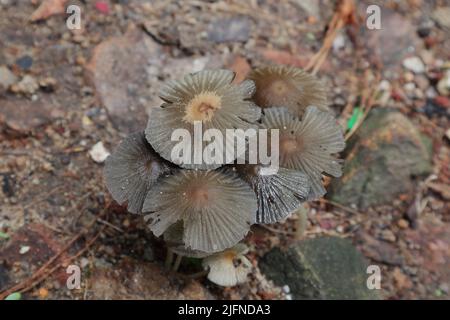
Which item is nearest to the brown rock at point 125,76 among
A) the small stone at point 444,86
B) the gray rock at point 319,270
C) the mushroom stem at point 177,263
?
the mushroom stem at point 177,263

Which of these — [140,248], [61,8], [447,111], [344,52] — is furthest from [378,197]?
[61,8]

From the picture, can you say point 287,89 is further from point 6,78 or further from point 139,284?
point 6,78

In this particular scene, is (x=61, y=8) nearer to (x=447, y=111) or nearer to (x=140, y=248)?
(x=140, y=248)

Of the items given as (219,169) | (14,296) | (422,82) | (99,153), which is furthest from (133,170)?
(422,82)

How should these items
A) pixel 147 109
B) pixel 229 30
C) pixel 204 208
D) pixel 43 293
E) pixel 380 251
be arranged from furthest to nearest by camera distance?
pixel 229 30 → pixel 147 109 → pixel 380 251 → pixel 43 293 → pixel 204 208

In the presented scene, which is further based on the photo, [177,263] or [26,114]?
[26,114]

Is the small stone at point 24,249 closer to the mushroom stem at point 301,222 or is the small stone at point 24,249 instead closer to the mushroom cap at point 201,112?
the mushroom cap at point 201,112
